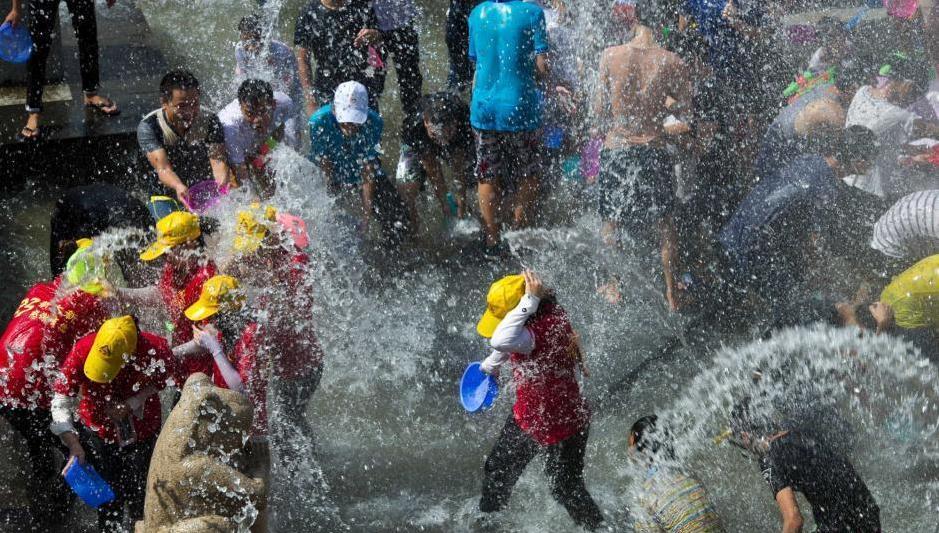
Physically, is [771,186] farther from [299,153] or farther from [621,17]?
[299,153]

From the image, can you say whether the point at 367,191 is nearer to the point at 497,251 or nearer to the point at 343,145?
the point at 343,145

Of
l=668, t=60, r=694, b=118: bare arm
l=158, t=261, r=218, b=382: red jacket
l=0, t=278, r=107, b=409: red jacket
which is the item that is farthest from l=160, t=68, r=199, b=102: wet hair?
l=668, t=60, r=694, b=118: bare arm

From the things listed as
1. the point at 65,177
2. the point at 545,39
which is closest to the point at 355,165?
the point at 545,39

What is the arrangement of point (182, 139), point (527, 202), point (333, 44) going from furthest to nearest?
point (333, 44) < point (527, 202) < point (182, 139)

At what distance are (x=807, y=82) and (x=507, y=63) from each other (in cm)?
294

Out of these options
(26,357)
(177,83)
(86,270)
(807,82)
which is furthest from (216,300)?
(807,82)

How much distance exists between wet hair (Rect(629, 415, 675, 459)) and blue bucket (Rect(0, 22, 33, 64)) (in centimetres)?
486

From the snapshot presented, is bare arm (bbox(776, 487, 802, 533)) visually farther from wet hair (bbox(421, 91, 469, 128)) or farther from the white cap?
the white cap

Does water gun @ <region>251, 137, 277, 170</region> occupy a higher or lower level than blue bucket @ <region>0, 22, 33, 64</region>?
lower

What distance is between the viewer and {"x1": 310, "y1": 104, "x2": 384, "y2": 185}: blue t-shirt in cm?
650

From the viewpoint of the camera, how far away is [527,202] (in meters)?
6.80

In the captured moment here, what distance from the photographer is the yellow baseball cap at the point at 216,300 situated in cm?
454

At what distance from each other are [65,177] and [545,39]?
3567 mm

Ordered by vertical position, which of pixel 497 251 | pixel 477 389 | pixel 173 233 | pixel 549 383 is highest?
pixel 173 233
